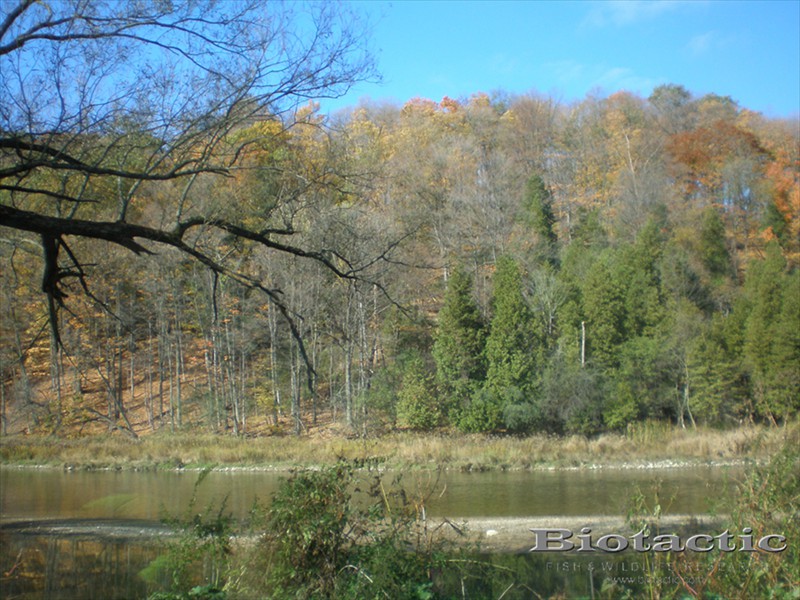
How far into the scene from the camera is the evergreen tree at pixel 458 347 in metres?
33.6

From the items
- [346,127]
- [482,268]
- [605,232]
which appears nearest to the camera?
[346,127]

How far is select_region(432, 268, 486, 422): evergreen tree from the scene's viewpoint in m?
33.6

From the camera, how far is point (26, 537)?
14.1m

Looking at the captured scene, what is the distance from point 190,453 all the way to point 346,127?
2262 centimetres

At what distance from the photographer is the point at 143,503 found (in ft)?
61.0

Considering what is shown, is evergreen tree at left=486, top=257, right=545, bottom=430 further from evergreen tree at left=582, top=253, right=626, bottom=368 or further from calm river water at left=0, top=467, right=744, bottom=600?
calm river water at left=0, top=467, right=744, bottom=600

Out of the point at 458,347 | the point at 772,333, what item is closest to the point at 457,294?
the point at 458,347

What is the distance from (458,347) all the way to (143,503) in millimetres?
18251

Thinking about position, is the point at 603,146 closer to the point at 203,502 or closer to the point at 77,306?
the point at 77,306

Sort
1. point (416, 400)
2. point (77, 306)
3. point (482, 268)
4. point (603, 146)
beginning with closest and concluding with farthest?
1. point (77, 306)
2. point (416, 400)
3. point (482, 268)
4. point (603, 146)

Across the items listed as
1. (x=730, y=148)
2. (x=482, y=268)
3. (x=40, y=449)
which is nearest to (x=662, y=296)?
(x=482, y=268)

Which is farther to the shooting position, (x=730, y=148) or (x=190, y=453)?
(x=730, y=148)

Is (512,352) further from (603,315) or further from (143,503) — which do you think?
(143,503)

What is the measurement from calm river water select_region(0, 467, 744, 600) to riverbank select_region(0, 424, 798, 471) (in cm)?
122
